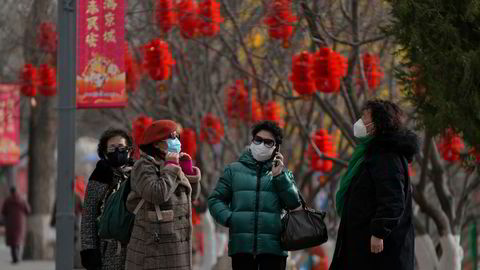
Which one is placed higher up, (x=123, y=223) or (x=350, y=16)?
(x=350, y=16)

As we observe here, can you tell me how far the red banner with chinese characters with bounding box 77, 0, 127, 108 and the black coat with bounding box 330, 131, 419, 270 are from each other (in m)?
3.41

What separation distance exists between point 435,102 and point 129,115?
14980 mm

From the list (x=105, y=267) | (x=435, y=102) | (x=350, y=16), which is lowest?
(x=105, y=267)

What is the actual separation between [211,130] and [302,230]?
1288cm

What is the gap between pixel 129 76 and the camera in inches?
817

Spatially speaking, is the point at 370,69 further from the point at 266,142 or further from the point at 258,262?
the point at 258,262

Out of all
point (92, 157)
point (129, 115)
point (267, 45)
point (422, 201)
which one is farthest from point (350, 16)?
point (92, 157)

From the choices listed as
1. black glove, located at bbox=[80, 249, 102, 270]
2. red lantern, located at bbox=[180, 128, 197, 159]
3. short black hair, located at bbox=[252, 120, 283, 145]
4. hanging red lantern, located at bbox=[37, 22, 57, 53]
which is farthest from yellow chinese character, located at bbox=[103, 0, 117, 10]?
hanging red lantern, located at bbox=[37, 22, 57, 53]

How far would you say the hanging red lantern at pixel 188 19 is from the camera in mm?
17344

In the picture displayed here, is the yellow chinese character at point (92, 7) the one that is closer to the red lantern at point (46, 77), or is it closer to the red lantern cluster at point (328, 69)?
the red lantern cluster at point (328, 69)

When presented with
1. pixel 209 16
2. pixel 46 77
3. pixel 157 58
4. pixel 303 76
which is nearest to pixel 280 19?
pixel 303 76

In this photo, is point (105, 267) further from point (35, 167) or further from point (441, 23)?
point (35, 167)

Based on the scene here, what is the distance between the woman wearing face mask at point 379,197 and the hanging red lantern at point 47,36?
42.2 feet

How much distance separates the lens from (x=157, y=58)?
1753cm
